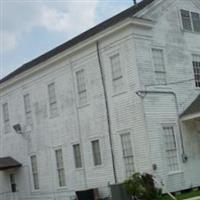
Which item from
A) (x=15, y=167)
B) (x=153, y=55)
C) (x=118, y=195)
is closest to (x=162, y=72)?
(x=153, y=55)

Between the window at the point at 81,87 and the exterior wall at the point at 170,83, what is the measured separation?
4.69m

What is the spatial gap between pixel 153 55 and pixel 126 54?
1.49 metres

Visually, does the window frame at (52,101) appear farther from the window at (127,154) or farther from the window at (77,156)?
the window at (127,154)

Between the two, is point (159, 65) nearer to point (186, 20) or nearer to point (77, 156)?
point (186, 20)

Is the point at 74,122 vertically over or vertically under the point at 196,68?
under

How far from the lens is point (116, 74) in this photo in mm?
26953

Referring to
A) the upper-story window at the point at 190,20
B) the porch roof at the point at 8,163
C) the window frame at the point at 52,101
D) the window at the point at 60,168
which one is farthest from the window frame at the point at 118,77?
the porch roof at the point at 8,163

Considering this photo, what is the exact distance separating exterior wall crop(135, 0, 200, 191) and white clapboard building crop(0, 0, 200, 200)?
0.05 m

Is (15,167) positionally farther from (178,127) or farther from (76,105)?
(178,127)

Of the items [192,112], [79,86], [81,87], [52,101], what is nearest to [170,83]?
[192,112]

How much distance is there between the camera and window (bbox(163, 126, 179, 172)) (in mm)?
25953

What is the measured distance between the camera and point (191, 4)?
97.9 ft

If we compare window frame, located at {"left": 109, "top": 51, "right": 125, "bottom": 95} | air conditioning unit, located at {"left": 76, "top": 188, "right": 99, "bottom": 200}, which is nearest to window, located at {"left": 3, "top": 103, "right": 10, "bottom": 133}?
air conditioning unit, located at {"left": 76, "top": 188, "right": 99, "bottom": 200}

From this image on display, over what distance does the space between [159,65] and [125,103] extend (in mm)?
2647
